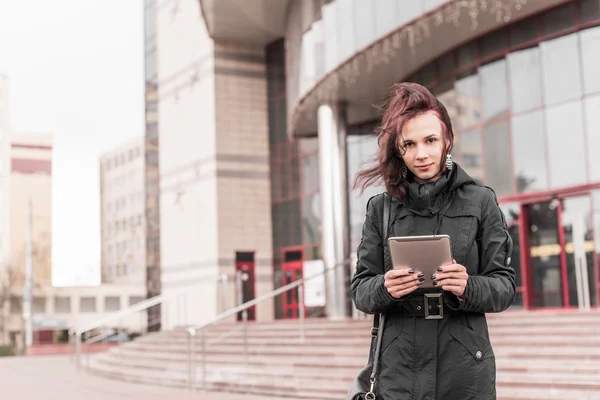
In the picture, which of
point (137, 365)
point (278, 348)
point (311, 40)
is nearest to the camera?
point (278, 348)

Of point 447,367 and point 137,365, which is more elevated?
point 447,367

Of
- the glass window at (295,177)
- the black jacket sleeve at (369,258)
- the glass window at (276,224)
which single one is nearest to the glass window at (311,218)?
the glass window at (295,177)

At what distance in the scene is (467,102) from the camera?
19.8 metres

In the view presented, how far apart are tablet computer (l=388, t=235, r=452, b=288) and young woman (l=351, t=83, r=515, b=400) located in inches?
0.9

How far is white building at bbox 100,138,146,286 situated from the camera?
281 ft

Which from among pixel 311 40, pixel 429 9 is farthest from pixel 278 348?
pixel 311 40

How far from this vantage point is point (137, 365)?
64.5 feet

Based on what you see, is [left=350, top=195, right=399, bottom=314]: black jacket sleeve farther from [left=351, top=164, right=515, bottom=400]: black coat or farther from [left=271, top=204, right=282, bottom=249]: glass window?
[left=271, top=204, right=282, bottom=249]: glass window

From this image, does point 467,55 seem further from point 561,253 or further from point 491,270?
point 491,270

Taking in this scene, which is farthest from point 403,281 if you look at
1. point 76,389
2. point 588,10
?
point 588,10

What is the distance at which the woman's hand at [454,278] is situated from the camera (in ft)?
7.47

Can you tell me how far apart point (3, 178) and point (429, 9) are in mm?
72936

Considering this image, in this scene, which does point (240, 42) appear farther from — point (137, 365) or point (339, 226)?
point (137, 365)

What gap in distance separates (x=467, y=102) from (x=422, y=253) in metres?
18.0
